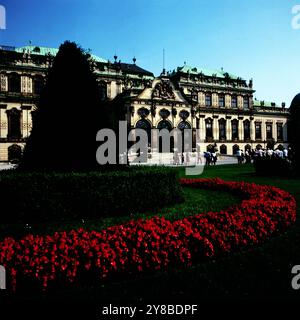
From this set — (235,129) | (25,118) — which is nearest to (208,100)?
(235,129)

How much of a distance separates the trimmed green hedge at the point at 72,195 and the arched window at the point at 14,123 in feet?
117

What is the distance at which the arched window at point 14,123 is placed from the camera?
40.2 meters

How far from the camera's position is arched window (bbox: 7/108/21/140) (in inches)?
1585

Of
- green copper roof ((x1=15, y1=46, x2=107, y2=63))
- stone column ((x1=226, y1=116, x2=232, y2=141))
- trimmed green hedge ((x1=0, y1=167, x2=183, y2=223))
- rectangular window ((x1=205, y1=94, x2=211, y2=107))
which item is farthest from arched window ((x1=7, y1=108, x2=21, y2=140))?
stone column ((x1=226, y1=116, x2=232, y2=141))

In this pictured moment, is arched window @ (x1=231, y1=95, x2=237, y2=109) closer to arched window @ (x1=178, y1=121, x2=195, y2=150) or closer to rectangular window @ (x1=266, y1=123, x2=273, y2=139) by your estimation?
rectangular window @ (x1=266, y1=123, x2=273, y2=139)

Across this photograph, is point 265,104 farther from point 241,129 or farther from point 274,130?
point 241,129

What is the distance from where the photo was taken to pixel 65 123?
346 inches

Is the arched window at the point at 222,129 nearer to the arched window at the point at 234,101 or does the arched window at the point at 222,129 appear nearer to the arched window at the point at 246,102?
the arched window at the point at 234,101

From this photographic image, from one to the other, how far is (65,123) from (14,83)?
37556 millimetres

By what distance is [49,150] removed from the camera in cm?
884

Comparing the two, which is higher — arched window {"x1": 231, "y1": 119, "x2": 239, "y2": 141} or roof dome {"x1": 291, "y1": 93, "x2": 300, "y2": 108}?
arched window {"x1": 231, "y1": 119, "x2": 239, "y2": 141}

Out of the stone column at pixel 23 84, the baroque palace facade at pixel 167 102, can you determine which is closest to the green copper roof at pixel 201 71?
the baroque palace facade at pixel 167 102

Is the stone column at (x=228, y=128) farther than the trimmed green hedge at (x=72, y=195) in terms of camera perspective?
Yes
